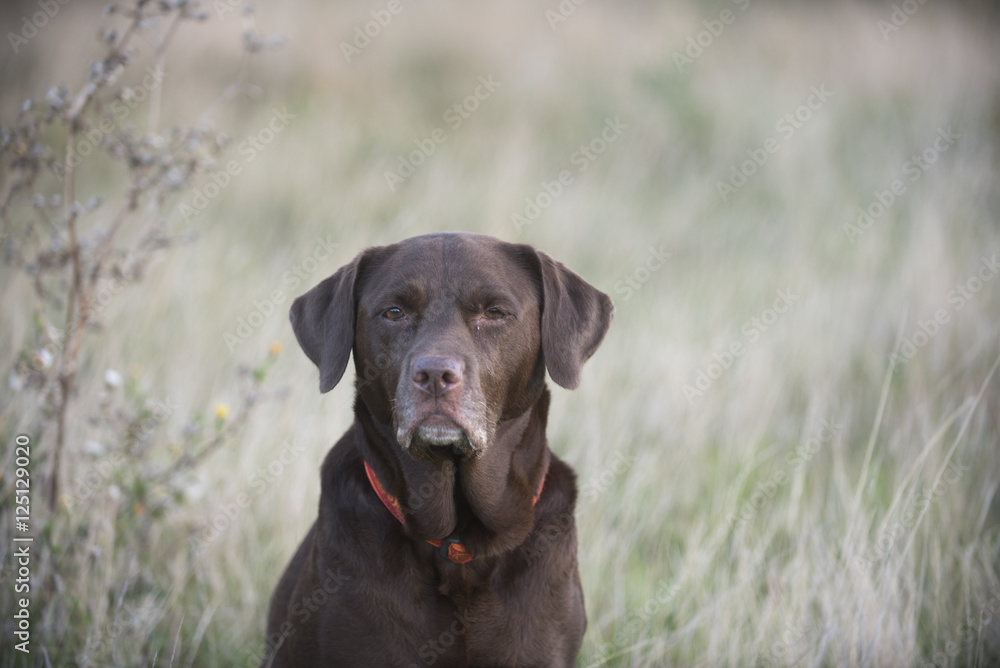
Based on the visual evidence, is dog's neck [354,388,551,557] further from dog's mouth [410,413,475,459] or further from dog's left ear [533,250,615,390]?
dog's left ear [533,250,615,390]

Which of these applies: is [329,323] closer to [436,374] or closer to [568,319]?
[436,374]

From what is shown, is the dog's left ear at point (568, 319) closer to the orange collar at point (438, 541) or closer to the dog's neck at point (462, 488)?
the dog's neck at point (462, 488)

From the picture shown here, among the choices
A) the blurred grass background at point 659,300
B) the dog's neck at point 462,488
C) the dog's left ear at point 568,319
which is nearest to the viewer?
the dog's neck at point 462,488

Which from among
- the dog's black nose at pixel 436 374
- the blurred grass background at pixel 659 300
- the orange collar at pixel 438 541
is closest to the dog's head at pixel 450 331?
the dog's black nose at pixel 436 374

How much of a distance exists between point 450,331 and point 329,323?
487 mm

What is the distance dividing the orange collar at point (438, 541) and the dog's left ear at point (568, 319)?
1.97ft

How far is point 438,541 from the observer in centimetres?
261

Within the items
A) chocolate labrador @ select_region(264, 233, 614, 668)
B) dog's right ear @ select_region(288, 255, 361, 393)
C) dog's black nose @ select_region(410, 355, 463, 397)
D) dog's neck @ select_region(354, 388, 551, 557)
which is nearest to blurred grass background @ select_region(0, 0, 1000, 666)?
chocolate labrador @ select_region(264, 233, 614, 668)

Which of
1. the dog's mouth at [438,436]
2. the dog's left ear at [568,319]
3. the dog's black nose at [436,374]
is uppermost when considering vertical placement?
the dog's left ear at [568,319]

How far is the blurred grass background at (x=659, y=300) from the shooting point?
357 centimetres

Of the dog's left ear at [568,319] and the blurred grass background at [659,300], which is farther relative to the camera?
the blurred grass background at [659,300]

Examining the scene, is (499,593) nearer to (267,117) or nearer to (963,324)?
(963,324)

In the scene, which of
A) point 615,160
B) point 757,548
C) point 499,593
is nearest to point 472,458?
point 499,593

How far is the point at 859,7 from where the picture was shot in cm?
1085
